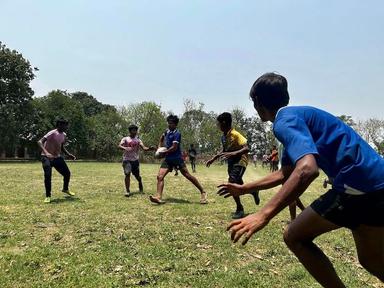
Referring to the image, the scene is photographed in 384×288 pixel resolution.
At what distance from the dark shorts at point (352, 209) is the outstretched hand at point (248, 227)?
665 millimetres

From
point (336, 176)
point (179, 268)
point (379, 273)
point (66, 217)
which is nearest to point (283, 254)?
point (179, 268)

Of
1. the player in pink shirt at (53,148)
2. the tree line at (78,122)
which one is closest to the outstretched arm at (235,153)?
the player in pink shirt at (53,148)

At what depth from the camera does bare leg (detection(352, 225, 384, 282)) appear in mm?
3141

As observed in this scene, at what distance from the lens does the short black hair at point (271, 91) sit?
3.27 metres

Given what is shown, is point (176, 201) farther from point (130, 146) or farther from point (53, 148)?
point (53, 148)

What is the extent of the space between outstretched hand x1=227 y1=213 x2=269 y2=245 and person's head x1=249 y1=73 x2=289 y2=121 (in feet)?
3.03

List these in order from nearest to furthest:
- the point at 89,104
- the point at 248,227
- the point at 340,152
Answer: the point at 248,227 → the point at 340,152 → the point at 89,104

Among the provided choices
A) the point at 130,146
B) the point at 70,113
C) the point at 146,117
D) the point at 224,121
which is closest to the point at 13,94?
the point at 70,113

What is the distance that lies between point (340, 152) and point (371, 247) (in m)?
0.77

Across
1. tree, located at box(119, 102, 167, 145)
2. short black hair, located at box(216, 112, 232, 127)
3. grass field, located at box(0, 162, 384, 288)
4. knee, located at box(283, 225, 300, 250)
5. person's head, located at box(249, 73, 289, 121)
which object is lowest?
grass field, located at box(0, 162, 384, 288)

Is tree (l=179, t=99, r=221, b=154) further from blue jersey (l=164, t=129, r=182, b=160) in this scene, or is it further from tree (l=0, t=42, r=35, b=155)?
blue jersey (l=164, t=129, r=182, b=160)

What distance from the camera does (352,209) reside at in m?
3.06

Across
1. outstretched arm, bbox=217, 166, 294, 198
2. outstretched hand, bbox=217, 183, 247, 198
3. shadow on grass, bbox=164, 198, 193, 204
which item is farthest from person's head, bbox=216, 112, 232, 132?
outstretched hand, bbox=217, 183, 247, 198

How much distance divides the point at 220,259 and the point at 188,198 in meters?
6.19
